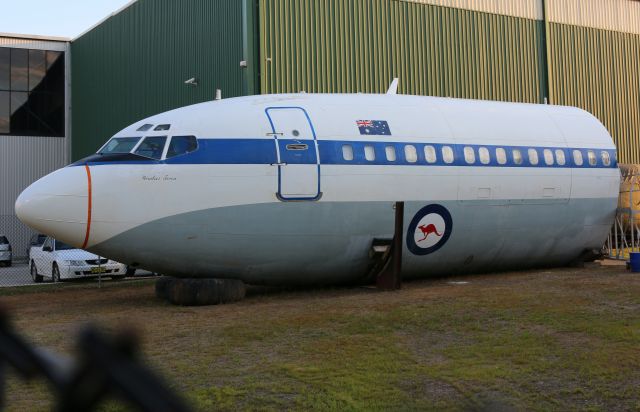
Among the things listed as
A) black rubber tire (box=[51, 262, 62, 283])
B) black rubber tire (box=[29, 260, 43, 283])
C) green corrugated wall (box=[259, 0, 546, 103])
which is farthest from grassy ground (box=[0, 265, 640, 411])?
green corrugated wall (box=[259, 0, 546, 103])

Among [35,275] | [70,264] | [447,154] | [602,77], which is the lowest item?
[35,275]

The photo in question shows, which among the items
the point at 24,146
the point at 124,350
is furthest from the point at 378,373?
the point at 24,146

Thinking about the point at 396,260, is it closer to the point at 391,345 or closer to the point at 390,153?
the point at 390,153

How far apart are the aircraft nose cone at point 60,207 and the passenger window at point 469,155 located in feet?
26.4

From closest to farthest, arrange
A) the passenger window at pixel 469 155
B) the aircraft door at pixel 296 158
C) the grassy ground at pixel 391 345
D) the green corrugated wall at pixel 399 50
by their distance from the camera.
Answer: the grassy ground at pixel 391 345, the aircraft door at pixel 296 158, the passenger window at pixel 469 155, the green corrugated wall at pixel 399 50

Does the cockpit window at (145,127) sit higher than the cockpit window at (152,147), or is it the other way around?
the cockpit window at (145,127)

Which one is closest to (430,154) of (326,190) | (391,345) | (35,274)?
(326,190)

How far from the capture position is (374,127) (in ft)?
48.3

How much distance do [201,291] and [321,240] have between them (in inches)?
101

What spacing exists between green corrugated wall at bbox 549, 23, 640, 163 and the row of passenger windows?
11639 millimetres

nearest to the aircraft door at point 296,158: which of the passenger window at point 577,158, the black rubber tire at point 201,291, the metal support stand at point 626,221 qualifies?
the black rubber tire at point 201,291

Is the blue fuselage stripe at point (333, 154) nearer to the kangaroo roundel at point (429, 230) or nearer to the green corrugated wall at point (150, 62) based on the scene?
the kangaroo roundel at point (429, 230)

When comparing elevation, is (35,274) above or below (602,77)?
below

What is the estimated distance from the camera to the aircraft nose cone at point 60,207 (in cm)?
1240
